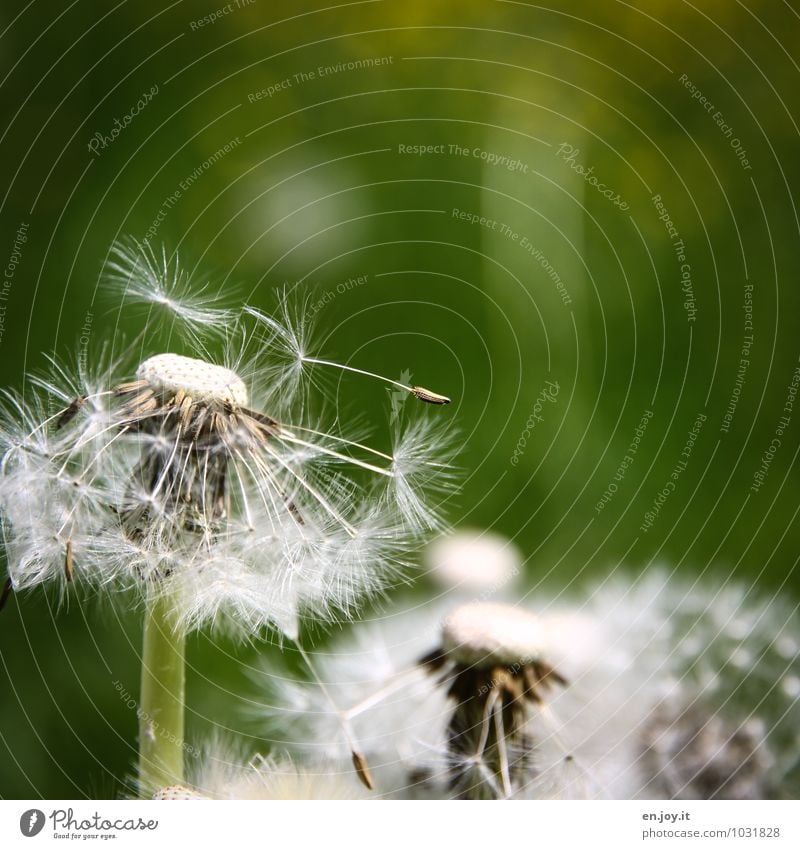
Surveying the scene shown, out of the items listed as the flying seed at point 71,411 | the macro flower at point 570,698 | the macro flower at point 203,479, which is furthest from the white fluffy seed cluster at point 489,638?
the flying seed at point 71,411

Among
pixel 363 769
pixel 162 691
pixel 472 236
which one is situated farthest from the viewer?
pixel 472 236

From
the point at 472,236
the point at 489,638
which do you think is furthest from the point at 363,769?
the point at 472,236

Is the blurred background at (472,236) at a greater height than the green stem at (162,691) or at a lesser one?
greater

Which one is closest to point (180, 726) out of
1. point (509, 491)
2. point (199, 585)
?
point (199, 585)
